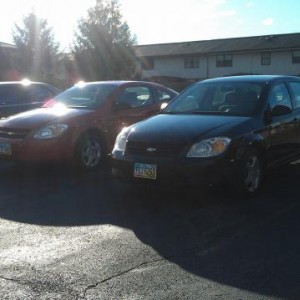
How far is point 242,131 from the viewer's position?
6297mm

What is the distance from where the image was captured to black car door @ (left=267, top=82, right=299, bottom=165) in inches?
273

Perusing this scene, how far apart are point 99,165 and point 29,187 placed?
Answer: 153cm

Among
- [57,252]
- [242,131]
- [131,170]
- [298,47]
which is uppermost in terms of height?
[298,47]

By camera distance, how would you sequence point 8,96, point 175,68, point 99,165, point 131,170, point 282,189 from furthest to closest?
point 175,68, point 8,96, point 99,165, point 282,189, point 131,170

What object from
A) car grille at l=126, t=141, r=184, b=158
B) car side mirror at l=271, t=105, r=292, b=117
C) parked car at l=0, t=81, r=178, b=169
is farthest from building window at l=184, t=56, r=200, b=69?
car grille at l=126, t=141, r=184, b=158

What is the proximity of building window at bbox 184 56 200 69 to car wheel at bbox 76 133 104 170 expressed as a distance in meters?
41.5

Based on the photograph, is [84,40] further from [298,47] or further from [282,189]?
[282,189]

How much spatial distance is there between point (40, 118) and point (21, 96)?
11.8 feet

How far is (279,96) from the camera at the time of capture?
7348 millimetres

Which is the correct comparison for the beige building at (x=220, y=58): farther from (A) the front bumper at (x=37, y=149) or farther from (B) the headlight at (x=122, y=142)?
(B) the headlight at (x=122, y=142)

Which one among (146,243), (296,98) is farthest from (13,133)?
(296,98)

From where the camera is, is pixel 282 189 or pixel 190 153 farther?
pixel 282 189

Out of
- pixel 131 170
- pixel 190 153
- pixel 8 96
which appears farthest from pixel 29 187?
pixel 8 96

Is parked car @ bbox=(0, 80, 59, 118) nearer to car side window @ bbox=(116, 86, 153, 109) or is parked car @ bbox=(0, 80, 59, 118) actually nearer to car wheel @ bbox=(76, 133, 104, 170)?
car side window @ bbox=(116, 86, 153, 109)
